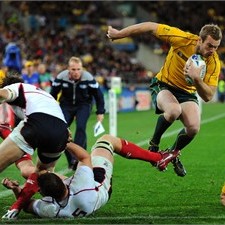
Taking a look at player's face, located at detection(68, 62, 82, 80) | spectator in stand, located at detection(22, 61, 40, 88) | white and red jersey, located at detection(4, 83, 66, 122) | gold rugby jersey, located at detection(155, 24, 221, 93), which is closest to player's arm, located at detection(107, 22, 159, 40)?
gold rugby jersey, located at detection(155, 24, 221, 93)

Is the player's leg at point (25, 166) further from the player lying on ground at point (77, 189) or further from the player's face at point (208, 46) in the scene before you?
the player's face at point (208, 46)

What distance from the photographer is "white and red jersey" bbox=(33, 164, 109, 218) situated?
7.71 m

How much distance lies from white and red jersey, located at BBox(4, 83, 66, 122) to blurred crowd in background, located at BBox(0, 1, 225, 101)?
78.5 ft

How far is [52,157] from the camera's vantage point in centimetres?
814

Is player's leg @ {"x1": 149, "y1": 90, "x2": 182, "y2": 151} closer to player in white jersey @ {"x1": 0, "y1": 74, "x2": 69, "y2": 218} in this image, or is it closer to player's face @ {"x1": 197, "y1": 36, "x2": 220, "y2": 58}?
player's face @ {"x1": 197, "y1": 36, "x2": 220, "y2": 58}

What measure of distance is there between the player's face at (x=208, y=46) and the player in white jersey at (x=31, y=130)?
7.80 feet

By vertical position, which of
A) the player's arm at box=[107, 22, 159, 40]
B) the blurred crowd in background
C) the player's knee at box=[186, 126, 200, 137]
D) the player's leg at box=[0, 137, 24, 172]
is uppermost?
the player's arm at box=[107, 22, 159, 40]

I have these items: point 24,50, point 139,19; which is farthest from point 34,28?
point 139,19

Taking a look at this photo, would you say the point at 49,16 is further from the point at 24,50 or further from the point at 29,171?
the point at 29,171

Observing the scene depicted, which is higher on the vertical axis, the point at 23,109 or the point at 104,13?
the point at 23,109

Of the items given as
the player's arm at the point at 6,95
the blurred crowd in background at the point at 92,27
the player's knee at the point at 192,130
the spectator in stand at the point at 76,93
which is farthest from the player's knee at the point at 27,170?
the blurred crowd in background at the point at 92,27

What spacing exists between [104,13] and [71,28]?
4.07m

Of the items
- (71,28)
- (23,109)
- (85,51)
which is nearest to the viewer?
(23,109)

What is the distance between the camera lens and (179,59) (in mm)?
10312
